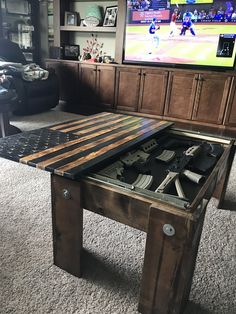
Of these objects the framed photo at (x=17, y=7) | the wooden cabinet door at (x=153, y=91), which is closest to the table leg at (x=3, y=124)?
the wooden cabinet door at (x=153, y=91)

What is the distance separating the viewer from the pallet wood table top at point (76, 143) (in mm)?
1087

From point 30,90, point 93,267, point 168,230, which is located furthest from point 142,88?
point 168,230

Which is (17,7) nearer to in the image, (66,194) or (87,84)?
(87,84)

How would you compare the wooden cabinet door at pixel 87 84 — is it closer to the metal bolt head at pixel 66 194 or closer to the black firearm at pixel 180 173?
the black firearm at pixel 180 173

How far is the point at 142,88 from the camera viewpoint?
153 inches

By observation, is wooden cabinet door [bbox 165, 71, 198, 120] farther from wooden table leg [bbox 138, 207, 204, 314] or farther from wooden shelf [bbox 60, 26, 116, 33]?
wooden table leg [bbox 138, 207, 204, 314]

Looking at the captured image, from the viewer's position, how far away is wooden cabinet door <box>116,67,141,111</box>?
3.88 meters

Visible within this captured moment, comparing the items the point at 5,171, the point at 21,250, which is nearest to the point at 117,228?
the point at 21,250

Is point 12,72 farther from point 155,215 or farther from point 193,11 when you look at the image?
point 155,215

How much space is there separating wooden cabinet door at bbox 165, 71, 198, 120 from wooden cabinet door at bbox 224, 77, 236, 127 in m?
0.46

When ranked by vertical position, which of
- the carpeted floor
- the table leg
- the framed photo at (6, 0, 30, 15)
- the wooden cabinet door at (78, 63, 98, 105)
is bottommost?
the carpeted floor

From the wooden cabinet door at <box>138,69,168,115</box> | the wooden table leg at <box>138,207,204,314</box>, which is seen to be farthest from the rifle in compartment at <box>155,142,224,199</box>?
the wooden cabinet door at <box>138,69,168,115</box>

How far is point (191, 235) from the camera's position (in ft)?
2.67

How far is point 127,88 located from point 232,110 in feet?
4.88
